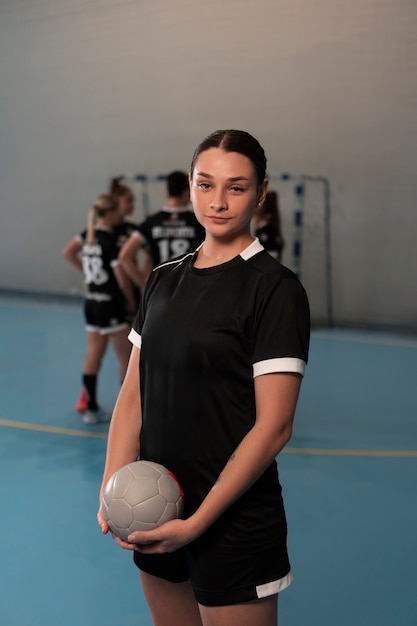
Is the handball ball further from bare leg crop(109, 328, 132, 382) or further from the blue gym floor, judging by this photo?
bare leg crop(109, 328, 132, 382)

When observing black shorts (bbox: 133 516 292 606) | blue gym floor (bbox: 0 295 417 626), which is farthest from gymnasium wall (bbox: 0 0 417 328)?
black shorts (bbox: 133 516 292 606)

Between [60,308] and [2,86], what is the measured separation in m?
4.24

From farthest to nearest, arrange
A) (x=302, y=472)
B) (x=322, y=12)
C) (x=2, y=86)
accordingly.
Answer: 1. (x=2, y=86)
2. (x=322, y=12)
3. (x=302, y=472)

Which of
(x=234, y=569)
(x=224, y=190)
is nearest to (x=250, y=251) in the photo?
(x=224, y=190)

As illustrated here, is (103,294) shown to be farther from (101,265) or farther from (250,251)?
(250,251)

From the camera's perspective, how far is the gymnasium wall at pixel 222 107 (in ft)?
30.6

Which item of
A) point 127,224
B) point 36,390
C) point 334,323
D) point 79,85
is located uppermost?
point 79,85

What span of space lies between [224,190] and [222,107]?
29.5ft

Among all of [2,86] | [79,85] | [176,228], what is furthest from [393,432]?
[2,86]

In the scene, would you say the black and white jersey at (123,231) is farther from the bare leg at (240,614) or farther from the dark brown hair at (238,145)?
the bare leg at (240,614)

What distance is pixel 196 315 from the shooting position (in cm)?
175

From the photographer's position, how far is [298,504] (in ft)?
13.9

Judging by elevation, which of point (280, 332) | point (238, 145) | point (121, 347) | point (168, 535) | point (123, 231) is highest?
point (238, 145)

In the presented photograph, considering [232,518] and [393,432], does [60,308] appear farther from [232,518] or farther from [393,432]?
[232,518]
